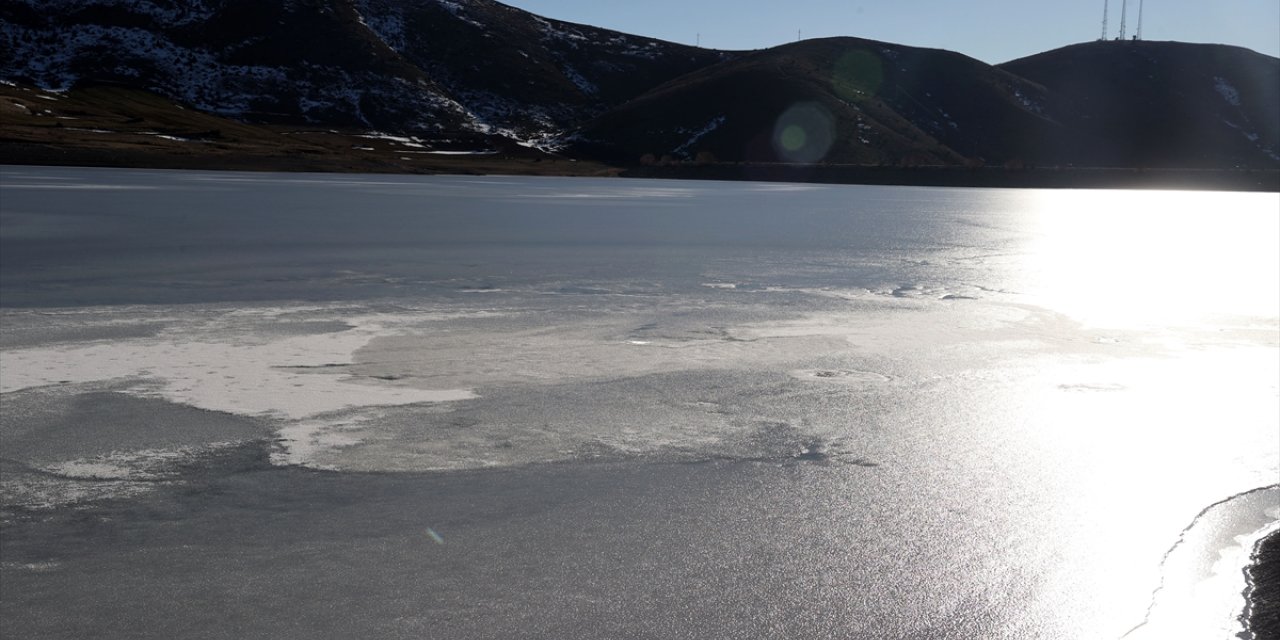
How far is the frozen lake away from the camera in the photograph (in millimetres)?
4547

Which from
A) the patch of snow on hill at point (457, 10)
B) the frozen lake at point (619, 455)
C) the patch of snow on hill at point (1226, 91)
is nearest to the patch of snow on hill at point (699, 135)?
the patch of snow on hill at point (457, 10)

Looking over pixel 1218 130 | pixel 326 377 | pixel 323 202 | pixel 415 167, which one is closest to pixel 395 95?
pixel 415 167

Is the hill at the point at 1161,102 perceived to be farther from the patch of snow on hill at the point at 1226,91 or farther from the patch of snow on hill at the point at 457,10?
the patch of snow on hill at the point at 457,10

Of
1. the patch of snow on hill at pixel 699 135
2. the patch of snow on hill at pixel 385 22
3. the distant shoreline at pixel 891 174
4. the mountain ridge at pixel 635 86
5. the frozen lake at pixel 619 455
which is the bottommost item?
the frozen lake at pixel 619 455

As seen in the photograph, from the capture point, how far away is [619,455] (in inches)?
261

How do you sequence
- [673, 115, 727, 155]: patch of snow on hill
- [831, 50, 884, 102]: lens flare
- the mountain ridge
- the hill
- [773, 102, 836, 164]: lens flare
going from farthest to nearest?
1. the hill
2. [831, 50, 884, 102]: lens flare
3. the mountain ridge
4. [673, 115, 727, 155]: patch of snow on hill
5. [773, 102, 836, 164]: lens flare

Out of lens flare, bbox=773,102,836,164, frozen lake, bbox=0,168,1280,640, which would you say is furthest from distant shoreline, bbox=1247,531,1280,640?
lens flare, bbox=773,102,836,164

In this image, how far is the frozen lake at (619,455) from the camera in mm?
4547

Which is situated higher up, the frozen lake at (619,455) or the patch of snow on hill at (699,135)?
the patch of snow on hill at (699,135)

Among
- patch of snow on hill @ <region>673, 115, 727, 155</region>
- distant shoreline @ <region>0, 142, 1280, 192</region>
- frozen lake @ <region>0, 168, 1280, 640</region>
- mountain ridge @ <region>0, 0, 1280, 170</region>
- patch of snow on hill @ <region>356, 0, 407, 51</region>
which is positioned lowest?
frozen lake @ <region>0, 168, 1280, 640</region>

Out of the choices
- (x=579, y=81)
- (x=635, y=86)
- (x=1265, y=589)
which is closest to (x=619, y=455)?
(x=1265, y=589)

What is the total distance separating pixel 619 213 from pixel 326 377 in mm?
22456

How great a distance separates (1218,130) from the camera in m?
162

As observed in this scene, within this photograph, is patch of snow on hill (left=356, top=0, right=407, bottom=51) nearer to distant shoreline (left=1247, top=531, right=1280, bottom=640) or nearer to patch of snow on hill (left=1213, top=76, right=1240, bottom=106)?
patch of snow on hill (left=1213, top=76, right=1240, bottom=106)
